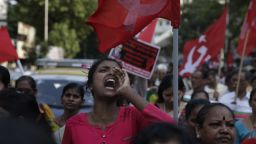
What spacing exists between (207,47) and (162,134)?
10.8 meters

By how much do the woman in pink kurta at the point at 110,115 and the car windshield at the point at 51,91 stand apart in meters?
4.39

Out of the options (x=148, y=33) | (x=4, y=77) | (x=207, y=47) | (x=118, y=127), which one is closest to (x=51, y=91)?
(x=148, y=33)

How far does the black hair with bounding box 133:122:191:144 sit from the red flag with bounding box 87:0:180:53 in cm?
211

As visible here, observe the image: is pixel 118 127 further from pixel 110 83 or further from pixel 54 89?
pixel 54 89

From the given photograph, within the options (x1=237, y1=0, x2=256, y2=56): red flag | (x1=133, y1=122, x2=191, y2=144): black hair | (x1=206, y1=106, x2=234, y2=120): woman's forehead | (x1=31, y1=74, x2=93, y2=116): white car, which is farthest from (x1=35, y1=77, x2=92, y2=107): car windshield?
(x1=133, y1=122, x2=191, y2=144): black hair

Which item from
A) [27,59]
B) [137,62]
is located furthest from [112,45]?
[27,59]

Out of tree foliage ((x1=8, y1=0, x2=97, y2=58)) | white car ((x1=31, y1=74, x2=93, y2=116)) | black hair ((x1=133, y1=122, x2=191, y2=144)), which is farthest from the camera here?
tree foliage ((x1=8, y1=0, x2=97, y2=58))

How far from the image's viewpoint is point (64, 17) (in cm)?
4153

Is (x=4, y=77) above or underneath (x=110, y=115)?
above

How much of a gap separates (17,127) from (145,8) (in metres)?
3.09

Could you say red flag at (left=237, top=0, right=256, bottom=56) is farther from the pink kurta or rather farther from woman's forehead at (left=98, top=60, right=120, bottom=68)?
the pink kurta

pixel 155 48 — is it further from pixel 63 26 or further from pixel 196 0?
pixel 196 0

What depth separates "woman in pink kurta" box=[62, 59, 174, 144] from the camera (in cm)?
313

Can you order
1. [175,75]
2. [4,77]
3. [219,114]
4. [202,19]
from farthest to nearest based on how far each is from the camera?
1. [202,19]
2. [4,77]
3. [175,75]
4. [219,114]
